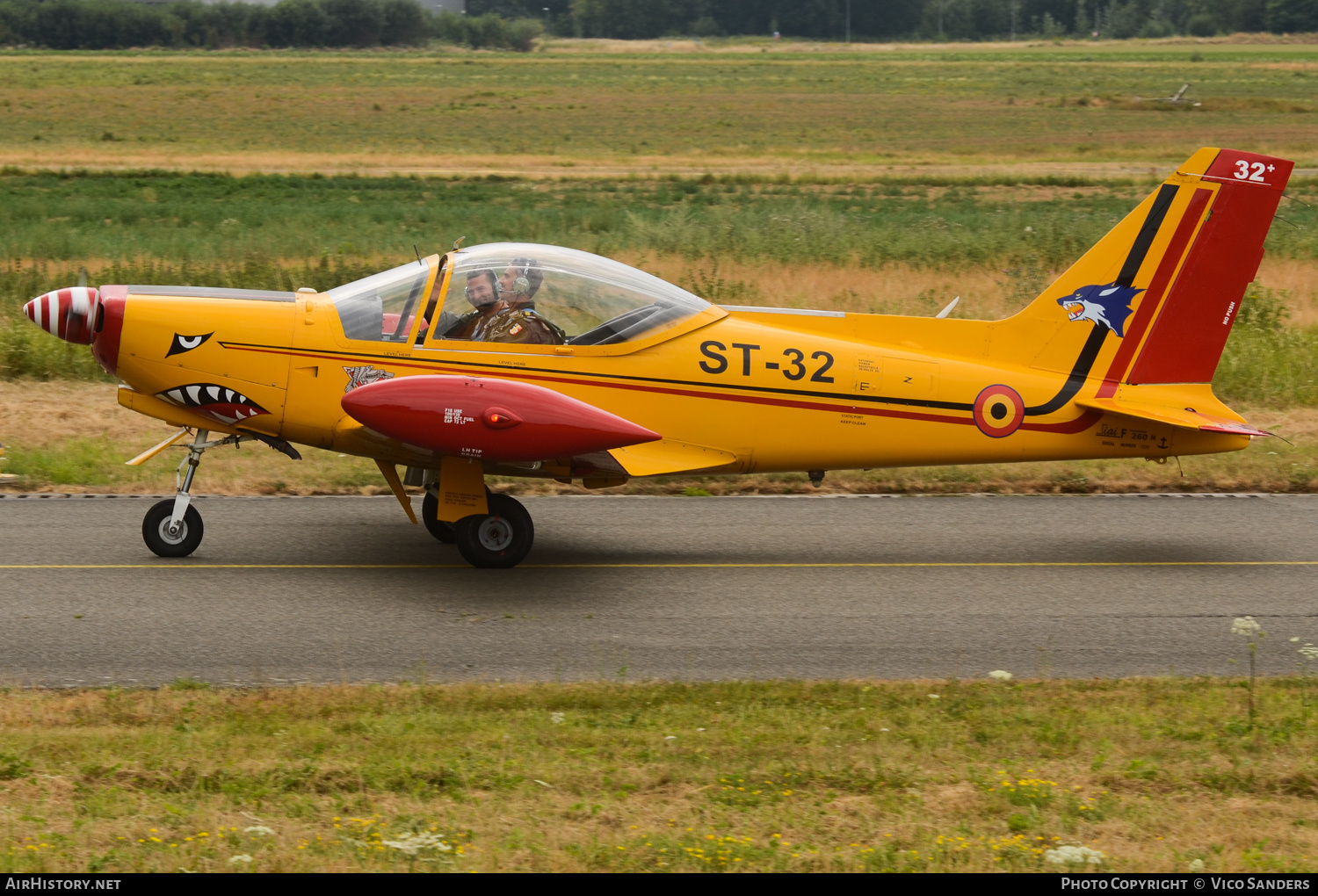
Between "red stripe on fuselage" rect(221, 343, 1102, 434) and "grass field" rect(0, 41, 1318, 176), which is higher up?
"grass field" rect(0, 41, 1318, 176)

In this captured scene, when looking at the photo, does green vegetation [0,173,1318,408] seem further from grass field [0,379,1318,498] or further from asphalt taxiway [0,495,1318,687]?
asphalt taxiway [0,495,1318,687]

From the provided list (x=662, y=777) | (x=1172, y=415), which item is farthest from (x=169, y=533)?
(x=1172, y=415)

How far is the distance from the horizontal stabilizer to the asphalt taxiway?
3.58 feet

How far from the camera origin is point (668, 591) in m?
9.04

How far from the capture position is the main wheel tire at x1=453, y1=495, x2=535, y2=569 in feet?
30.1

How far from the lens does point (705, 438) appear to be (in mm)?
9344

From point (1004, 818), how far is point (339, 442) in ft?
17.5

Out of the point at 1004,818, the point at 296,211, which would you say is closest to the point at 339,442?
the point at 1004,818

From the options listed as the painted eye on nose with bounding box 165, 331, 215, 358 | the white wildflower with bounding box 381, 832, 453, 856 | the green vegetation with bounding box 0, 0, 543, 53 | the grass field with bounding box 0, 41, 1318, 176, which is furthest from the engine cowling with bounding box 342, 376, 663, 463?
the green vegetation with bounding box 0, 0, 543, 53

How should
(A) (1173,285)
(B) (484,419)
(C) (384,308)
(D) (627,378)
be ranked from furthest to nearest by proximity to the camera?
1. (A) (1173,285)
2. (D) (627,378)
3. (C) (384,308)
4. (B) (484,419)

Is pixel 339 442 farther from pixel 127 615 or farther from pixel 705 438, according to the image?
pixel 705 438

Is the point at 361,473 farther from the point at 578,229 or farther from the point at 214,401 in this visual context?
the point at 578,229

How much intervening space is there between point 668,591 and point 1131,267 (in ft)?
13.9

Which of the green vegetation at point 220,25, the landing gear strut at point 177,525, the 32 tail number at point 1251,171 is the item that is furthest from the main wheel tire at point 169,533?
the green vegetation at point 220,25
